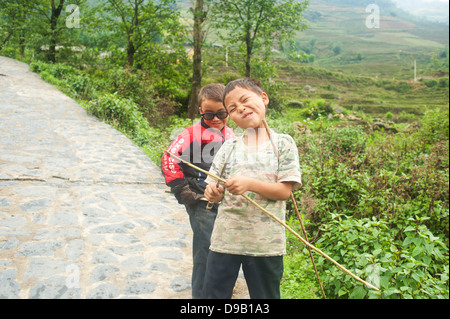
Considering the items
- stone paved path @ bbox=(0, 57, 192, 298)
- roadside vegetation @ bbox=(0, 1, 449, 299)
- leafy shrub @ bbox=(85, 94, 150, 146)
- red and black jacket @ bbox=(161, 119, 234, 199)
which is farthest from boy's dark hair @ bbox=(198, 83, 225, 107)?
leafy shrub @ bbox=(85, 94, 150, 146)

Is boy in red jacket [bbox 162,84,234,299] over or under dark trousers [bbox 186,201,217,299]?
over

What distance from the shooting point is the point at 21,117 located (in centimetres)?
895

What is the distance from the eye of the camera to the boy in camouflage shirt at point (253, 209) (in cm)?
164

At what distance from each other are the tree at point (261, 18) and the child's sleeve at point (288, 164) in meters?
15.8

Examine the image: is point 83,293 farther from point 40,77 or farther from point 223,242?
point 40,77

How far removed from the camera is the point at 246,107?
5.51 feet

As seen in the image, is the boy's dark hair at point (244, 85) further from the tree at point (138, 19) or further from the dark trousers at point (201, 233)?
the tree at point (138, 19)

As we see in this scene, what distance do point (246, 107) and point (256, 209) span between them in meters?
0.47

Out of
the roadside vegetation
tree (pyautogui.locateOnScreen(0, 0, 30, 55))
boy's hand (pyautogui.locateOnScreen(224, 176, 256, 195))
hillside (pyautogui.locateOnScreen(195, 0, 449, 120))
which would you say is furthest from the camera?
hillside (pyautogui.locateOnScreen(195, 0, 449, 120))

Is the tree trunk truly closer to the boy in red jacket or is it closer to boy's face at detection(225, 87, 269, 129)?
the boy in red jacket

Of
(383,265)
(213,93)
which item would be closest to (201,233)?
(213,93)

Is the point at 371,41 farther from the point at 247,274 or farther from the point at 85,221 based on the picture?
the point at 247,274

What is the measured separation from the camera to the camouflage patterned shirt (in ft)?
5.38

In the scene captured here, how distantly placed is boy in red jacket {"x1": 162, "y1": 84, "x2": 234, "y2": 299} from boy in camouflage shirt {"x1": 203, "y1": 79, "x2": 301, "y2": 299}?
41cm
